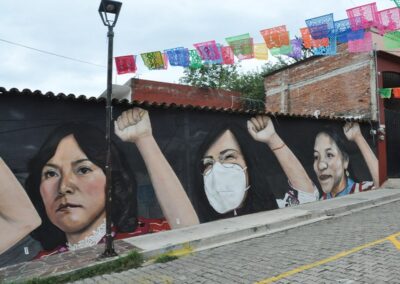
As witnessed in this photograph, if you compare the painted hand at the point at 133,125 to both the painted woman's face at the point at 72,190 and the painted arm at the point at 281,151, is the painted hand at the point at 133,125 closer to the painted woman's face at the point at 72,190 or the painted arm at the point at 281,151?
the painted woman's face at the point at 72,190

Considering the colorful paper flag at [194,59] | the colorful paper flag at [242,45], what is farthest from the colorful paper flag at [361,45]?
the colorful paper flag at [194,59]

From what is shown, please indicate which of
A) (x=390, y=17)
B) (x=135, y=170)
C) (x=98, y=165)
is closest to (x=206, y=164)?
(x=135, y=170)

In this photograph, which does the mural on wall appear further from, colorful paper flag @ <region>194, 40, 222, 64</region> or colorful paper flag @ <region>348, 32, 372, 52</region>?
colorful paper flag @ <region>348, 32, 372, 52</region>

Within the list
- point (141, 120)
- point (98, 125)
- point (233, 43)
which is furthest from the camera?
point (233, 43)

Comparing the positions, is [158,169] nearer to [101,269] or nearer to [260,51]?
[101,269]

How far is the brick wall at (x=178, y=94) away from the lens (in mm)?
24109

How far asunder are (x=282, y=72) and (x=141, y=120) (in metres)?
13.7

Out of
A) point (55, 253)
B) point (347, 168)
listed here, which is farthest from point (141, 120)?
point (347, 168)

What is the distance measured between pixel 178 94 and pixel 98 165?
1857 cm

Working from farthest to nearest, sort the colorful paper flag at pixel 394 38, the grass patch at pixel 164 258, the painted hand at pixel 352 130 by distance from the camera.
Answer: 1. the painted hand at pixel 352 130
2. the colorful paper flag at pixel 394 38
3. the grass patch at pixel 164 258

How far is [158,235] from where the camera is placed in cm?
820

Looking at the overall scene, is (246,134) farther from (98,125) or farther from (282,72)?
(282,72)

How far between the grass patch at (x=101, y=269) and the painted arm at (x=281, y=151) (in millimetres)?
5528

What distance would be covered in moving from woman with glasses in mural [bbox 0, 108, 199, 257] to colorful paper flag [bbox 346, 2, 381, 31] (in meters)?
7.01
